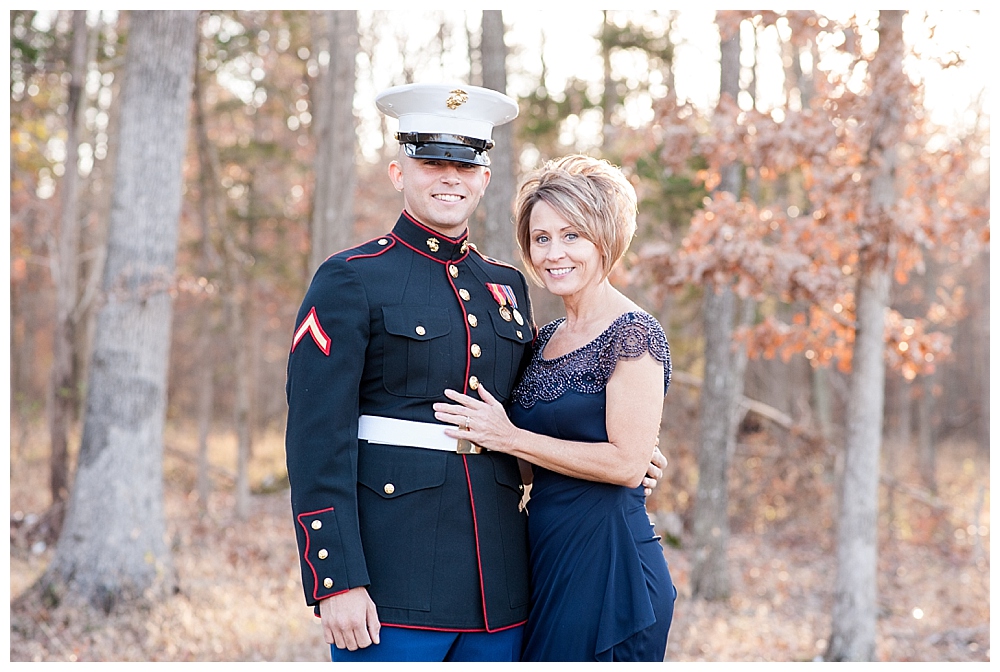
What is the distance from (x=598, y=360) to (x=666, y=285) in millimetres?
2879

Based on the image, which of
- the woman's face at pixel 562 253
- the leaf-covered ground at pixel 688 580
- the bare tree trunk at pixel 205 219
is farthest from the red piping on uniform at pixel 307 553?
the bare tree trunk at pixel 205 219

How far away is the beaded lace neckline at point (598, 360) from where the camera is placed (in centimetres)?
233

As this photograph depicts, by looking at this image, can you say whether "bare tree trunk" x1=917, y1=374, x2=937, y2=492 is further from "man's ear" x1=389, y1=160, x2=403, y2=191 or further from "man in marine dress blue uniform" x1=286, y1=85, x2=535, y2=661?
"man's ear" x1=389, y1=160, x2=403, y2=191

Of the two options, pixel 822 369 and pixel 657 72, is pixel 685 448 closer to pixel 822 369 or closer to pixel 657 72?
pixel 822 369

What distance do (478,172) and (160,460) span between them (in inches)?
162

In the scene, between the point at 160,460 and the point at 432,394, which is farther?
the point at 160,460

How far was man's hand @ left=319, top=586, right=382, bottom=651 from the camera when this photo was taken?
205cm

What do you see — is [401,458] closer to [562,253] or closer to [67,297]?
[562,253]

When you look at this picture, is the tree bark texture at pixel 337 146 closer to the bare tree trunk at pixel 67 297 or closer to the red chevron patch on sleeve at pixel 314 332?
the bare tree trunk at pixel 67 297

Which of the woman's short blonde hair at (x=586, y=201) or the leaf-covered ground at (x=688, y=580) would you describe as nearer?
the woman's short blonde hair at (x=586, y=201)

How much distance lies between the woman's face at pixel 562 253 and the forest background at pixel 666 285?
2543 millimetres

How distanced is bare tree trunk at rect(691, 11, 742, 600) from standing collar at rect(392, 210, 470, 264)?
4.42 m

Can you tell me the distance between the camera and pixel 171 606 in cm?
541
